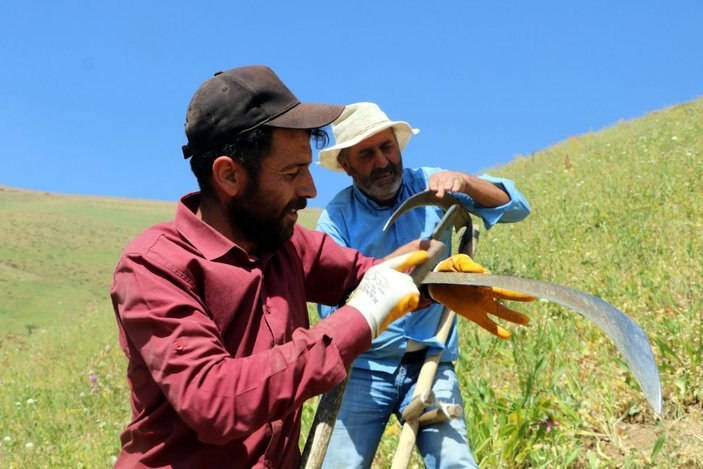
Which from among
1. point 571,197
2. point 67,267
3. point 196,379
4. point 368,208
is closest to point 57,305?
point 67,267

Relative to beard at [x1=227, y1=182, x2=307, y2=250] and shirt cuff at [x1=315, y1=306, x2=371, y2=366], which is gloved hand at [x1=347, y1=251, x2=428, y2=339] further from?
beard at [x1=227, y1=182, x2=307, y2=250]

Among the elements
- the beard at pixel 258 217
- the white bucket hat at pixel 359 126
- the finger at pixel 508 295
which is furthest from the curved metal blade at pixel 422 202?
the beard at pixel 258 217

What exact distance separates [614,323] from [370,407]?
156cm

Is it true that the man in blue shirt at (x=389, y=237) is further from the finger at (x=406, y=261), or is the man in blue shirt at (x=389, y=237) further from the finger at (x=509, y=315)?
the finger at (x=406, y=261)

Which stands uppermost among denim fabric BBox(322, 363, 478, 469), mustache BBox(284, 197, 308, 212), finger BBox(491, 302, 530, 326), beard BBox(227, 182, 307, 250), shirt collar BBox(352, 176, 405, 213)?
shirt collar BBox(352, 176, 405, 213)

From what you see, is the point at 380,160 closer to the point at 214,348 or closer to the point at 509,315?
the point at 509,315

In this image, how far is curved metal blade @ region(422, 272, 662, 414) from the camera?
177cm

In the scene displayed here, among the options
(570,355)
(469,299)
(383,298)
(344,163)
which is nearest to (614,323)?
(383,298)

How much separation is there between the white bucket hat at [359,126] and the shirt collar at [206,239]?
130 cm

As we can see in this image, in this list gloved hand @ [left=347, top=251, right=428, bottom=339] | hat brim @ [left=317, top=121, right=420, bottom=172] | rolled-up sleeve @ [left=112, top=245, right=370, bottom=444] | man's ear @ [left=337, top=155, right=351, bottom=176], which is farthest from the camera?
man's ear @ [left=337, top=155, right=351, bottom=176]

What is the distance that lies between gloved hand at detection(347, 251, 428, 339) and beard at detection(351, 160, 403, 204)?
3.57 feet

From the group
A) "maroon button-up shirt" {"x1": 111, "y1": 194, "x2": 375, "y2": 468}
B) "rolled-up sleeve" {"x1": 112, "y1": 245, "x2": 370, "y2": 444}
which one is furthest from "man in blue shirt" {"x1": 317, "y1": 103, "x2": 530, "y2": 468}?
"rolled-up sleeve" {"x1": 112, "y1": 245, "x2": 370, "y2": 444}

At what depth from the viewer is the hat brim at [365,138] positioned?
353cm

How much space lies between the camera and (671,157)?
9891 millimetres
